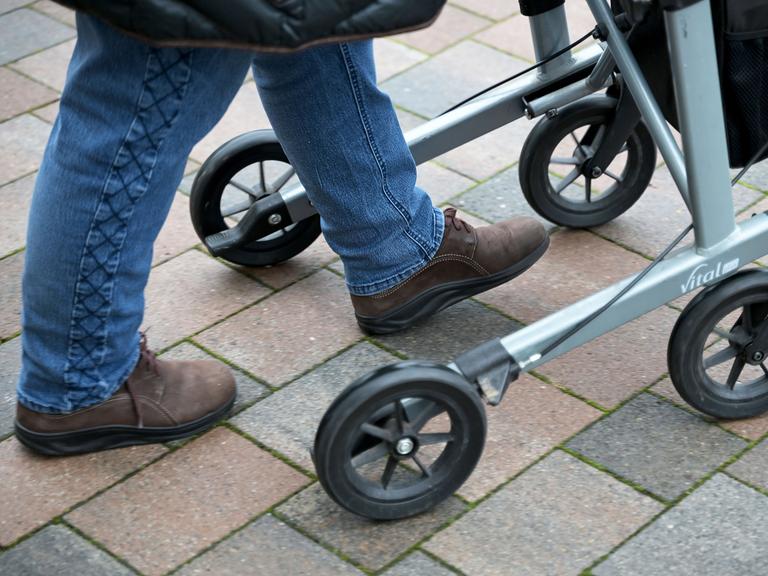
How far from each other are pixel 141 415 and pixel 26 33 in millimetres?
2122

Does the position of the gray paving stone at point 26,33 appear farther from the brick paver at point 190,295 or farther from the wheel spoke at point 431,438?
the wheel spoke at point 431,438

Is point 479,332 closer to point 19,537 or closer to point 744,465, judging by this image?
point 744,465

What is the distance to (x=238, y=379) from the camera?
8.56 ft

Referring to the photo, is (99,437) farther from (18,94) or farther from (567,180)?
(18,94)

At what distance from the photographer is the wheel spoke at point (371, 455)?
2.17 m

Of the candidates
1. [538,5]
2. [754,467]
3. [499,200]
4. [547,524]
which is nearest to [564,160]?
[499,200]

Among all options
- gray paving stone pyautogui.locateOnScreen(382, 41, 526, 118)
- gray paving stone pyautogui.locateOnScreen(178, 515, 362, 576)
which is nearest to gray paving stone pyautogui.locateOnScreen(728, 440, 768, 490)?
gray paving stone pyautogui.locateOnScreen(178, 515, 362, 576)

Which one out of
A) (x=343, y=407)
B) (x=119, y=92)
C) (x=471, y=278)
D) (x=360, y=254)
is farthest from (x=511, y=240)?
(x=119, y=92)

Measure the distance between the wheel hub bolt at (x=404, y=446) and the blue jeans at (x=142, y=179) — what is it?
0.54 metres

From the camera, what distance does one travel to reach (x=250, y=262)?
9.62 ft

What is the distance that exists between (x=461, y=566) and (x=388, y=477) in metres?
0.20

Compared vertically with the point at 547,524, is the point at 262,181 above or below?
above

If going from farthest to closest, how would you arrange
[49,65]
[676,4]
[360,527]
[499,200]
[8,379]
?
[49,65], [499,200], [8,379], [360,527], [676,4]

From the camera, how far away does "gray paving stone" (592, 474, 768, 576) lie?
2105 mm
